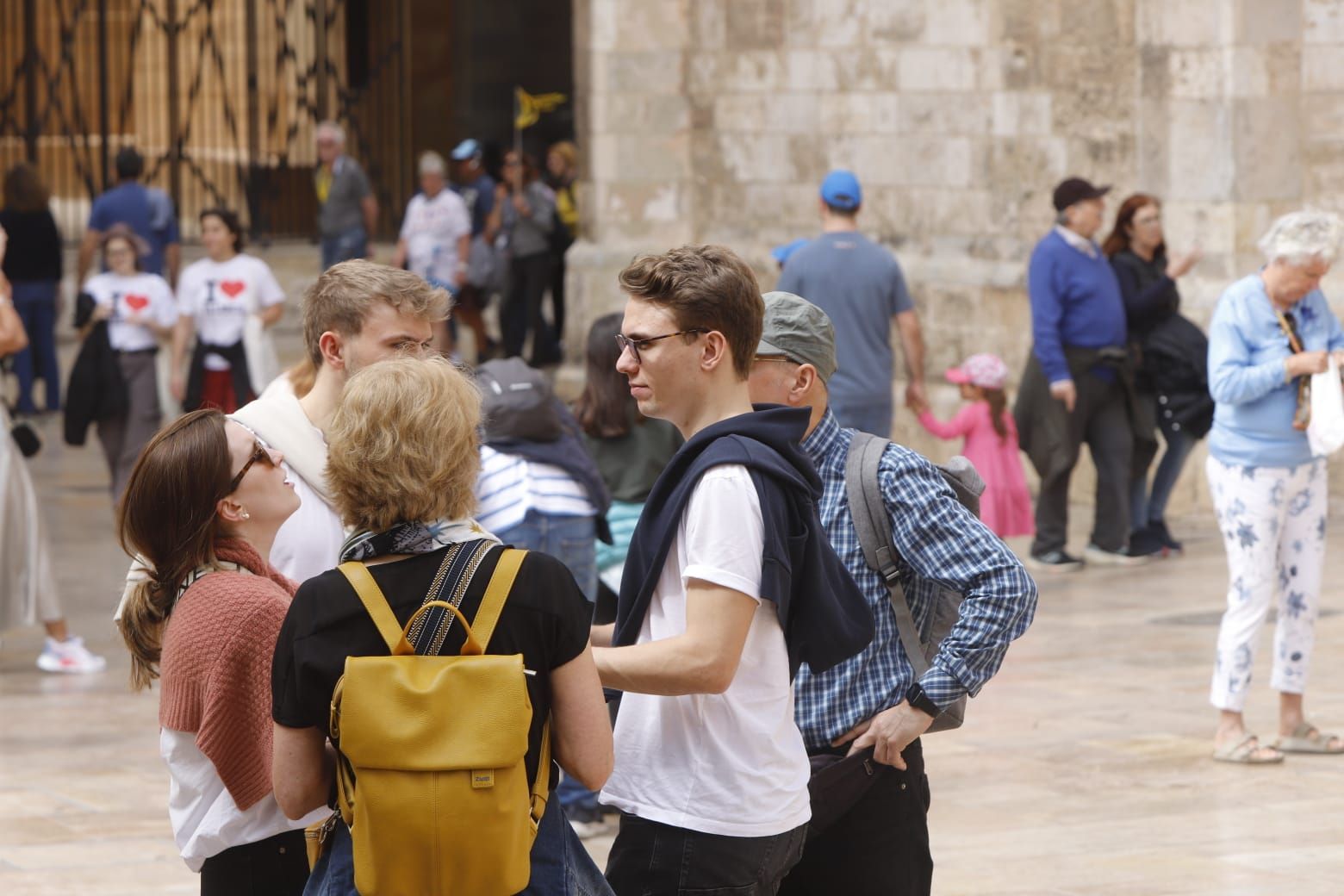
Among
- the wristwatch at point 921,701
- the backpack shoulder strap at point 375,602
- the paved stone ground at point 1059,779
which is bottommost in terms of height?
the paved stone ground at point 1059,779

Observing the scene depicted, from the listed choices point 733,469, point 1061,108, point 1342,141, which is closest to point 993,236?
point 1061,108

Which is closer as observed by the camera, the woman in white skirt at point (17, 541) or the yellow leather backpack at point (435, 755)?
the yellow leather backpack at point (435, 755)

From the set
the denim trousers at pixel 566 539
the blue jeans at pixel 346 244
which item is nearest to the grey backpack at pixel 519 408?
the denim trousers at pixel 566 539

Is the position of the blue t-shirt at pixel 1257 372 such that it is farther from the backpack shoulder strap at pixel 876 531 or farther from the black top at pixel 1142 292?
the black top at pixel 1142 292

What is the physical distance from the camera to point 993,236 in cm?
1380

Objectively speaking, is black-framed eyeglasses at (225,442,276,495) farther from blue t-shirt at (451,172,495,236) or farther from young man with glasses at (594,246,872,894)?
blue t-shirt at (451,172,495,236)

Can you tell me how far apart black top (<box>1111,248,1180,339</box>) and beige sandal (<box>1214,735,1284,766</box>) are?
4.33m

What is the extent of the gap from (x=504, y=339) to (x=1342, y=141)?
25.6 ft

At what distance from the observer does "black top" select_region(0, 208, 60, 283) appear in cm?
1614

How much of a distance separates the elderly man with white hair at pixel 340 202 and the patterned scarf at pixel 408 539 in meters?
14.9

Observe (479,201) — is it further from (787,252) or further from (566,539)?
(566,539)

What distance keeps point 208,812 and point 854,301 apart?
264 inches

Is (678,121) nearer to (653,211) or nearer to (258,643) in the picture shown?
(653,211)

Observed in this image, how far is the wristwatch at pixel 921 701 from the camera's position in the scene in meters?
3.66
